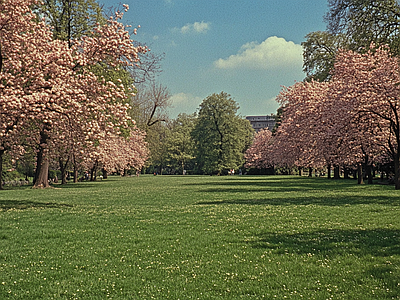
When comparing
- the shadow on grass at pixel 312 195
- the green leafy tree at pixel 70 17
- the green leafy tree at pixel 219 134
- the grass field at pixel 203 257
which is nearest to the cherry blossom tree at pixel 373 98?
the shadow on grass at pixel 312 195

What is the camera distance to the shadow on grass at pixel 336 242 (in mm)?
9969

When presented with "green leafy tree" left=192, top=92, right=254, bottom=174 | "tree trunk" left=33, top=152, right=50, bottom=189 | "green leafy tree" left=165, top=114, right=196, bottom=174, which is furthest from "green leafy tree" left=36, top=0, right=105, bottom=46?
"green leafy tree" left=165, top=114, right=196, bottom=174

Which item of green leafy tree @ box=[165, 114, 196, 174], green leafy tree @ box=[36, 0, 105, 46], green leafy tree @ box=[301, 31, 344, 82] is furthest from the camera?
green leafy tree @ box=[165, 114, 196, 174]

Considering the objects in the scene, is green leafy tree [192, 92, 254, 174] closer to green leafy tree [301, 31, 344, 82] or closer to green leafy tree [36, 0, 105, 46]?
green leafy tree [301, 31, 344, 82]

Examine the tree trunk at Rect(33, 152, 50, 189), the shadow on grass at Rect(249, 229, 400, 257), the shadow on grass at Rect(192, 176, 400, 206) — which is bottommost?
the shadow on grass at Rect(192, 176, 400, 206)

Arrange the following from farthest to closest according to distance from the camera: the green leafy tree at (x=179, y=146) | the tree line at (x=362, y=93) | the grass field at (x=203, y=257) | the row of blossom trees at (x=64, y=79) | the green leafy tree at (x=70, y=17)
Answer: the green leafy tree at (x=179, y=146), the green leafy tree at (x=70, y=17), the tree line at (x=362, y=93), the row of blossom trees at (x=64, y=79), the grass field at (x=203, y=257)

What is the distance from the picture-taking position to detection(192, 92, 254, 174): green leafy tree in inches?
3947

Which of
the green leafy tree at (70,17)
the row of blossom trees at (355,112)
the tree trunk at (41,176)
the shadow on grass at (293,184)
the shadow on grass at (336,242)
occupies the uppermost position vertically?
the green leafy tree at (70,17)

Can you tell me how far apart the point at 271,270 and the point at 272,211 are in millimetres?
10303

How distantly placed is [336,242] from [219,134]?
90.9 m

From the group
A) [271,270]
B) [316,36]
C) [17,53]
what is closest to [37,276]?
[271,270]

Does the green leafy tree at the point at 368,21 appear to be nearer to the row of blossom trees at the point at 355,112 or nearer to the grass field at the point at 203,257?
the row of blossom trees at the point at 355,112

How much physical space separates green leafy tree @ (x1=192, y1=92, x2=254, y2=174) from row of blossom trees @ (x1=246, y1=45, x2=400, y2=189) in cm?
5206

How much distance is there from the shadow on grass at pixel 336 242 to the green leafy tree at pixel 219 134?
8684 cm
